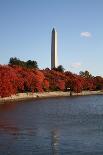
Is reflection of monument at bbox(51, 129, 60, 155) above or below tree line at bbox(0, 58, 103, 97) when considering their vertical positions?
below

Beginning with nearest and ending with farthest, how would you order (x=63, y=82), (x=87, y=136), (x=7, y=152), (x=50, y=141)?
(x=7, y=152) < (x=50, y=141) < (x=87, y=136) < (x=63, y=82)

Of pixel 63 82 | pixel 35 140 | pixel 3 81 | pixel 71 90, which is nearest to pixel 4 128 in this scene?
pixel 35 140

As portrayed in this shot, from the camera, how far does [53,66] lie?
187 meters

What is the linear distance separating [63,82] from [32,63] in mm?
22794

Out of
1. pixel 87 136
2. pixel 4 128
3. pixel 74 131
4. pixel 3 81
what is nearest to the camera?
pixel 87 136

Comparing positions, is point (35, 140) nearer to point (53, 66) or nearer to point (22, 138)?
point (22, 138)

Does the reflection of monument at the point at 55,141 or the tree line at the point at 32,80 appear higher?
the tree line at the point at 32,80

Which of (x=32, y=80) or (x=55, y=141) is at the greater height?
(x=32, y=80)

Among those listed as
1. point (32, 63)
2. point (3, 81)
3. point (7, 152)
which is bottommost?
point (7, 152)

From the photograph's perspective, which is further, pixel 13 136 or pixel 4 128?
pixel 4 128

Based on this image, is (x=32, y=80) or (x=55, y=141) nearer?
(x=55, y=141)

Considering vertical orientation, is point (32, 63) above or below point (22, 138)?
above

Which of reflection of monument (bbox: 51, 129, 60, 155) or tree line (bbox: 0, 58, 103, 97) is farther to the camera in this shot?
tree line (bbox: 0, 58, 103, 97)

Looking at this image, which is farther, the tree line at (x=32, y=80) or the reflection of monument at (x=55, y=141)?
the tree line at (x=32, y=80)
